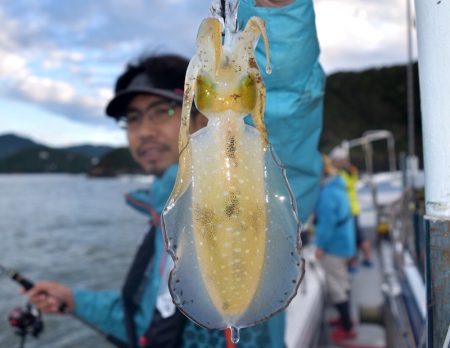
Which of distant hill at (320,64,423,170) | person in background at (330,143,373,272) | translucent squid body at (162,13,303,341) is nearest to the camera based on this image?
translucent squid body at (162,13,303,341)

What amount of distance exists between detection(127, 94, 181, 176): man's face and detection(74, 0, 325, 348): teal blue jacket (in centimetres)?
10

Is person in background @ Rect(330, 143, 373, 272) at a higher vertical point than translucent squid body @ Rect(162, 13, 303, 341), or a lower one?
lower

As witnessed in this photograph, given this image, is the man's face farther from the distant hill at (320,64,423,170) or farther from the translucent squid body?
the distant hill at (320,64,423,170)

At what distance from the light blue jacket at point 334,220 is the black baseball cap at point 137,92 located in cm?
420

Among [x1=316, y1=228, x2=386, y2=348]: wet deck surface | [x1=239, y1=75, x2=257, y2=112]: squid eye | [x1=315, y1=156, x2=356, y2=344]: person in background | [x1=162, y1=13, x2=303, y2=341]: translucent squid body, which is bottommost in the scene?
[x1=316, y1=228, x2=386, y2=348]: wet deck surface

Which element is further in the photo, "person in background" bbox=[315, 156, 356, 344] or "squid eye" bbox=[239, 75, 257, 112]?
"person in background" bbox=[315, 156, 356, 344]

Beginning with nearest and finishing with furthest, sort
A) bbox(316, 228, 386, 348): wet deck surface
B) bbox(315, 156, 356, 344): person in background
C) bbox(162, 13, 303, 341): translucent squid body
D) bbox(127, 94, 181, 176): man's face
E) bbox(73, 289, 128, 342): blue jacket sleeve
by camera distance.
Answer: bbox(162, 13, 303, 341): translucent squid body < bbox(127, 94, 181, 176): man's face < bbox(73, 289, 128, 342): blue jacket sleeve < bbox(316, 228, 386, 348): wet deck surface < bbox(315, 156, 356, 344): person in background

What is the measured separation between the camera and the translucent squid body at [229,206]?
957 millimetres

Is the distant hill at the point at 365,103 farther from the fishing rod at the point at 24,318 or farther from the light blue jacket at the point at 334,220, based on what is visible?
the fishing rod at the point at 24,318

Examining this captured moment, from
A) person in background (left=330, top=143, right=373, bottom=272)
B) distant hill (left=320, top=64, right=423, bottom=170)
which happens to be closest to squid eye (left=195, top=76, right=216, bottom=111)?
person in background (left=330, top=143, right=373, bottom=272)

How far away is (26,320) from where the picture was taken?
3646mm

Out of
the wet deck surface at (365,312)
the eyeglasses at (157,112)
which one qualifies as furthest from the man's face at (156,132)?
the wet deck surface at (365,312)

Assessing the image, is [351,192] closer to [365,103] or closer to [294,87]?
[294,87]

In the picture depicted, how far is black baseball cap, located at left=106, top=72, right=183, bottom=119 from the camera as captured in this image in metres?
2.34
